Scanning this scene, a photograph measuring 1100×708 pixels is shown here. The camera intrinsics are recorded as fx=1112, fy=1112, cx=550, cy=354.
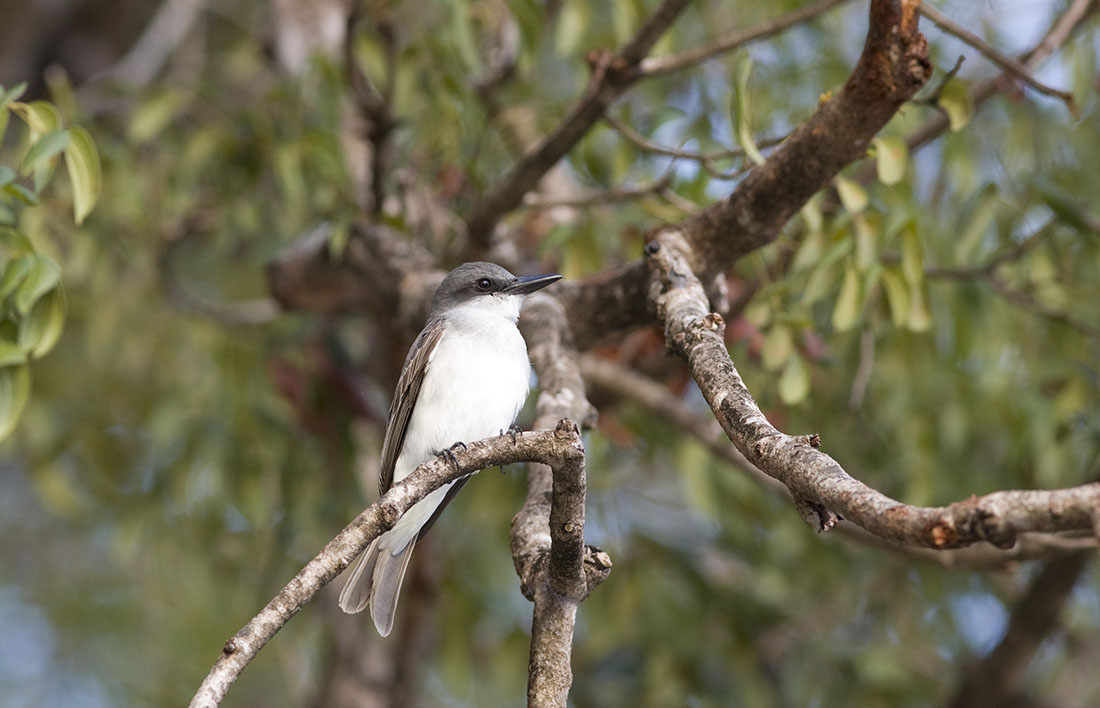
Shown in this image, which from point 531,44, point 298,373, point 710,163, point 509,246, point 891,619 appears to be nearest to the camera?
point 710,163

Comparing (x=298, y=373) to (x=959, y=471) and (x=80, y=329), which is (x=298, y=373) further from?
(x=959, y=471)

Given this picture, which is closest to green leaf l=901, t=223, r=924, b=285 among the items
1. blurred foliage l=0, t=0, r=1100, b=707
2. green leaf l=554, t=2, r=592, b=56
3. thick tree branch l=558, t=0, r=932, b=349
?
blurred foliage l=0, t=0, r=1100, b=707

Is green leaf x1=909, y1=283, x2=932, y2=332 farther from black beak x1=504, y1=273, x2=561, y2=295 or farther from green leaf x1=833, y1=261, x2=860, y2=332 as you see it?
black beak x1=504, y1=273, x2=561, y2=295

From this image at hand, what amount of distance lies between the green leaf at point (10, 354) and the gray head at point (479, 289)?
4.58ft

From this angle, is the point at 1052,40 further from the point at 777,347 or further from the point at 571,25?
the point at 571,25

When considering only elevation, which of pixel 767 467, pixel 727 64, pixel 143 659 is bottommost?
pixel 767 467

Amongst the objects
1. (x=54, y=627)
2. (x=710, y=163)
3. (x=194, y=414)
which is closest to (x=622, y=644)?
(x=194, y=414)

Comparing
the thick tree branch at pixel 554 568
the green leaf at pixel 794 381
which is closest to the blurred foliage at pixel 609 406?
the green leaf at pixel 794 381

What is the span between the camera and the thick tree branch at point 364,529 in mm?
1839

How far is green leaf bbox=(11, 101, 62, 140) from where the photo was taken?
312 cm

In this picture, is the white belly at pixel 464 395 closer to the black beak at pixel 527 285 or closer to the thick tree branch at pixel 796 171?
the black beak at pixel 527 285

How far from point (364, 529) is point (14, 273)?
1481mm

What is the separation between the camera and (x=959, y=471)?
493 cm

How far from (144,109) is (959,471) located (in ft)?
12.9
